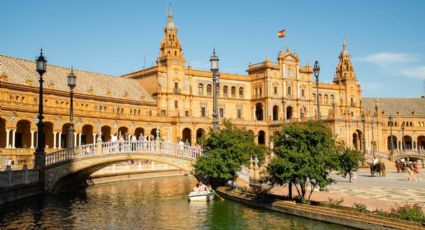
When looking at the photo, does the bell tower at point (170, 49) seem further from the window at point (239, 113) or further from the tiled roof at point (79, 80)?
the window at point (239, 113)

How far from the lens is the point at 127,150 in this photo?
32969 mm

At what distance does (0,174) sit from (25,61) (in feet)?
136

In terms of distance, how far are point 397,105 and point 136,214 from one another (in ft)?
330

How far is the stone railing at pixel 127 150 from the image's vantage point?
107ft

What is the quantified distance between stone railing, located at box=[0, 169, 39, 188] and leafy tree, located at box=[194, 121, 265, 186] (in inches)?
429

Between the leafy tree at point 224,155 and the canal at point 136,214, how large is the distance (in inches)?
75.8

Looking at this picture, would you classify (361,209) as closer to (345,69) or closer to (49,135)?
(49,135)

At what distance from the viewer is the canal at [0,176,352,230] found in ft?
72.4

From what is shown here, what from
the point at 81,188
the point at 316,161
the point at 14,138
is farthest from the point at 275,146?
the point at 14,138

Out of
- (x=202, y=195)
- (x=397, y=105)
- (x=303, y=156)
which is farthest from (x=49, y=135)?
(x=397, y=105)

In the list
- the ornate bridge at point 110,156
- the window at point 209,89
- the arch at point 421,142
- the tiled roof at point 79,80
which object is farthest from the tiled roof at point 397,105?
the ornate bridge at point 110,156

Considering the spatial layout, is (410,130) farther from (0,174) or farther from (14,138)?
(0,174)

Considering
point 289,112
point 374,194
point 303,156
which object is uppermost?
point 289,112

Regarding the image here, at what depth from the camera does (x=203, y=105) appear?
8494 cm
